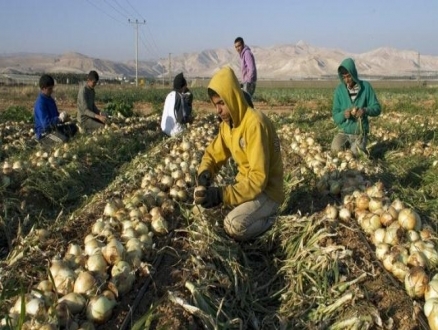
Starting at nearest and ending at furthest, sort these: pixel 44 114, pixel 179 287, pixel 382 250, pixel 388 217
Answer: pixel 179 287, pixel 382 250, pixel 388 217, pixel 44 114

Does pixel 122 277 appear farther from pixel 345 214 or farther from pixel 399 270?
pixel 345 214

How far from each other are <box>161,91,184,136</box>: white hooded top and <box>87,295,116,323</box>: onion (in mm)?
5815

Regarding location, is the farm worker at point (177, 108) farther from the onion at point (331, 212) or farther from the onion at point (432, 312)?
the onion at point (432, 312)

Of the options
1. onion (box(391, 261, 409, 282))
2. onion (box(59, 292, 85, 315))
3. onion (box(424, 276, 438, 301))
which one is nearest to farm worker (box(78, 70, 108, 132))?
onion (box(59, 292, 85, 315))

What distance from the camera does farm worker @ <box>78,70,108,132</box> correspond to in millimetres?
8555

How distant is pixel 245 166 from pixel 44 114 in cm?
490

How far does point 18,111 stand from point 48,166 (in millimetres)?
7965

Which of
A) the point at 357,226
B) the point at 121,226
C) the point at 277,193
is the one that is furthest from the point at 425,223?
the point at 121,226

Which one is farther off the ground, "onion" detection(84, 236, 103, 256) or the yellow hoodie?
the yellow hoodie

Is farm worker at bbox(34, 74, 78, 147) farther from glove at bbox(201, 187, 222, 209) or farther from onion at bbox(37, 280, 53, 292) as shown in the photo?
onion at bbox(37, 280, 53, 292)

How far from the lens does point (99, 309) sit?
2457 mm

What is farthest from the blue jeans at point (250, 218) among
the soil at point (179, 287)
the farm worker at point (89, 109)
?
the farm worker at point (89, 109)

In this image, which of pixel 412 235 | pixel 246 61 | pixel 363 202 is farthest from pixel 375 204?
pixel 246 61

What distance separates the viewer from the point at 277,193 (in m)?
3.80
